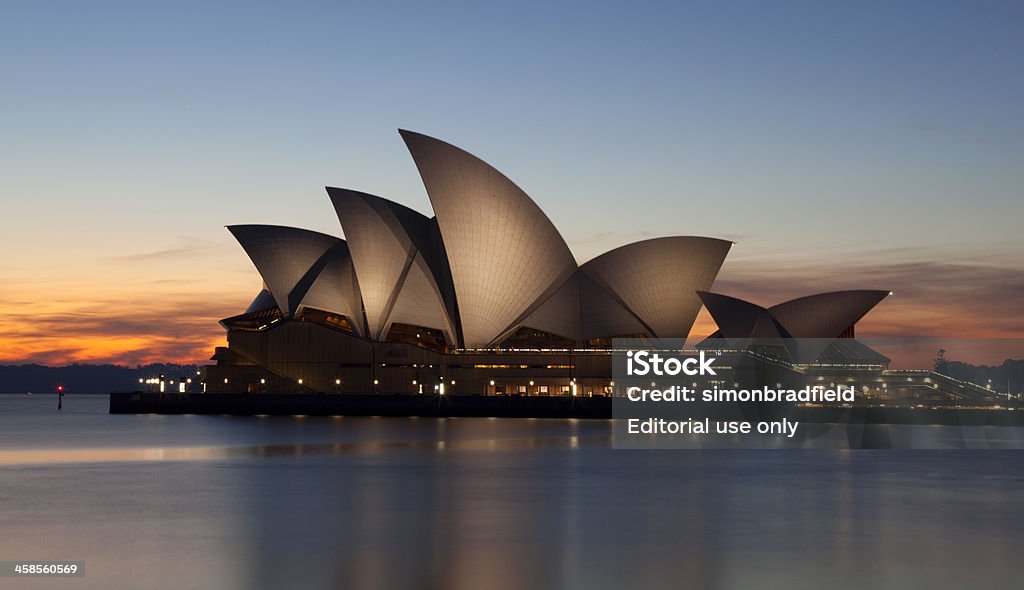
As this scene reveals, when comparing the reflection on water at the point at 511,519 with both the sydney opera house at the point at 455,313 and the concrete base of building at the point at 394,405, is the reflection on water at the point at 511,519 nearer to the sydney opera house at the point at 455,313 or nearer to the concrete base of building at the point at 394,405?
the concrete base of building at the point at 394,405

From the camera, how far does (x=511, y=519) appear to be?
17.0 m

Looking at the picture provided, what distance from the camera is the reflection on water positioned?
12289 mm

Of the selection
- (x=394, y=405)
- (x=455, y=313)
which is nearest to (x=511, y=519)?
(x=394, y=405)

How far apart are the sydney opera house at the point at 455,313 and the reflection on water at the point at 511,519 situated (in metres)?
38.7

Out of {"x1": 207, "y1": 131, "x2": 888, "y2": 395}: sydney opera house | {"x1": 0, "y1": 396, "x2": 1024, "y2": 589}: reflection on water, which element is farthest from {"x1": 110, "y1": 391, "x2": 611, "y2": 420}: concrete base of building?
{"x1": 0, "y1": 396, "x2": 1024, "y2": 589}: reflection on water

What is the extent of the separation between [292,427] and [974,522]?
Result: 129 ft

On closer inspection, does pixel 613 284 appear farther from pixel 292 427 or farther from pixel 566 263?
pixel 292 427

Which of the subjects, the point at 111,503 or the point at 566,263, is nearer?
the point at 111,503

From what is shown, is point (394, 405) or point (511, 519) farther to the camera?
point (394, 405)

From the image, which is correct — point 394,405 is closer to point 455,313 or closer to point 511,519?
point 455,313

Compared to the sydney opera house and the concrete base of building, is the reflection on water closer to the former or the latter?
the concrete base of building

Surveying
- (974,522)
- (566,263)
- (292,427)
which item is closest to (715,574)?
(974,522)

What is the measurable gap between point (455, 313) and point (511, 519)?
2257 inches

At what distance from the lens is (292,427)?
52.4 metres
